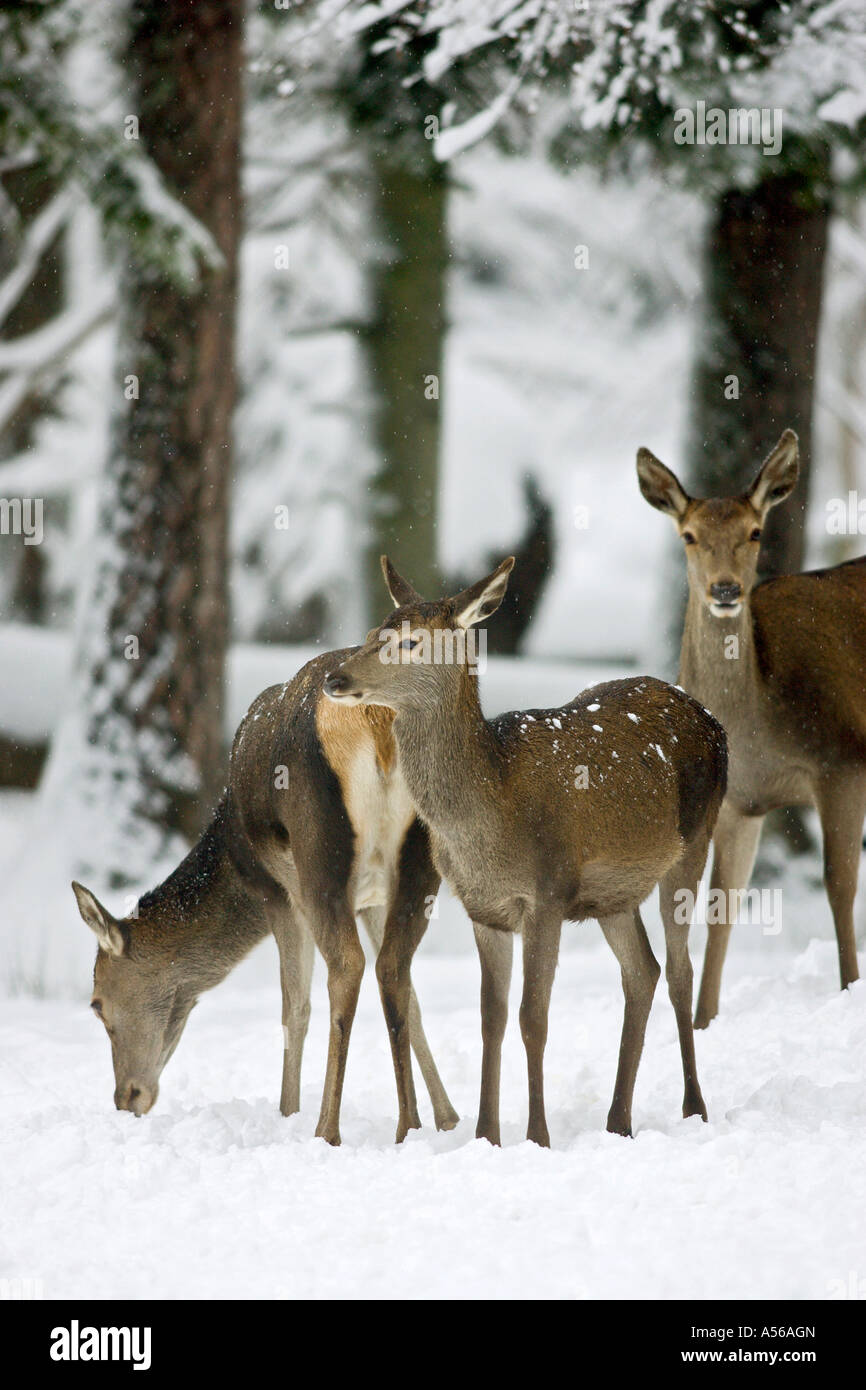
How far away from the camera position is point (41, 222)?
1287 cm

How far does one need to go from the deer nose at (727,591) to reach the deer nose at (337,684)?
206cm

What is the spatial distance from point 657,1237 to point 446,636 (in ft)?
5.93

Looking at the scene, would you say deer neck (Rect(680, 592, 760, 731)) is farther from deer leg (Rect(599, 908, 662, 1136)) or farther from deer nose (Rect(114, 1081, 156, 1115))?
deer nose (Rect(114, 1081, 156, 1115))

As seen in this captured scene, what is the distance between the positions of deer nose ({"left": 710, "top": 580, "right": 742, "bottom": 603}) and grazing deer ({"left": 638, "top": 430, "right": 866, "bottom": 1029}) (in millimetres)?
188

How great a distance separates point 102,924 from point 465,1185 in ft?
6.04

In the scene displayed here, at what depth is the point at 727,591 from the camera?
243 inches

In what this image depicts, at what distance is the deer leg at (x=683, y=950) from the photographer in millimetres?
5375

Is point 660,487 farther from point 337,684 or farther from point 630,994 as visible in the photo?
point 337,684

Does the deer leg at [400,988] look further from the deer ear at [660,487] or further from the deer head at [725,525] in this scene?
the deer ear at [660,487]

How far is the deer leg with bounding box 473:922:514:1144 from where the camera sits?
5039 millimetres

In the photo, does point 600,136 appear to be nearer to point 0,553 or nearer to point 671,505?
point 671,505

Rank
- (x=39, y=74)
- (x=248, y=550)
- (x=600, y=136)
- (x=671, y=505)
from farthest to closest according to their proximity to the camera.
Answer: (x=248, y=550)
(x=600, y=136)
(x=39, y=74)
(x=671, y=505)
